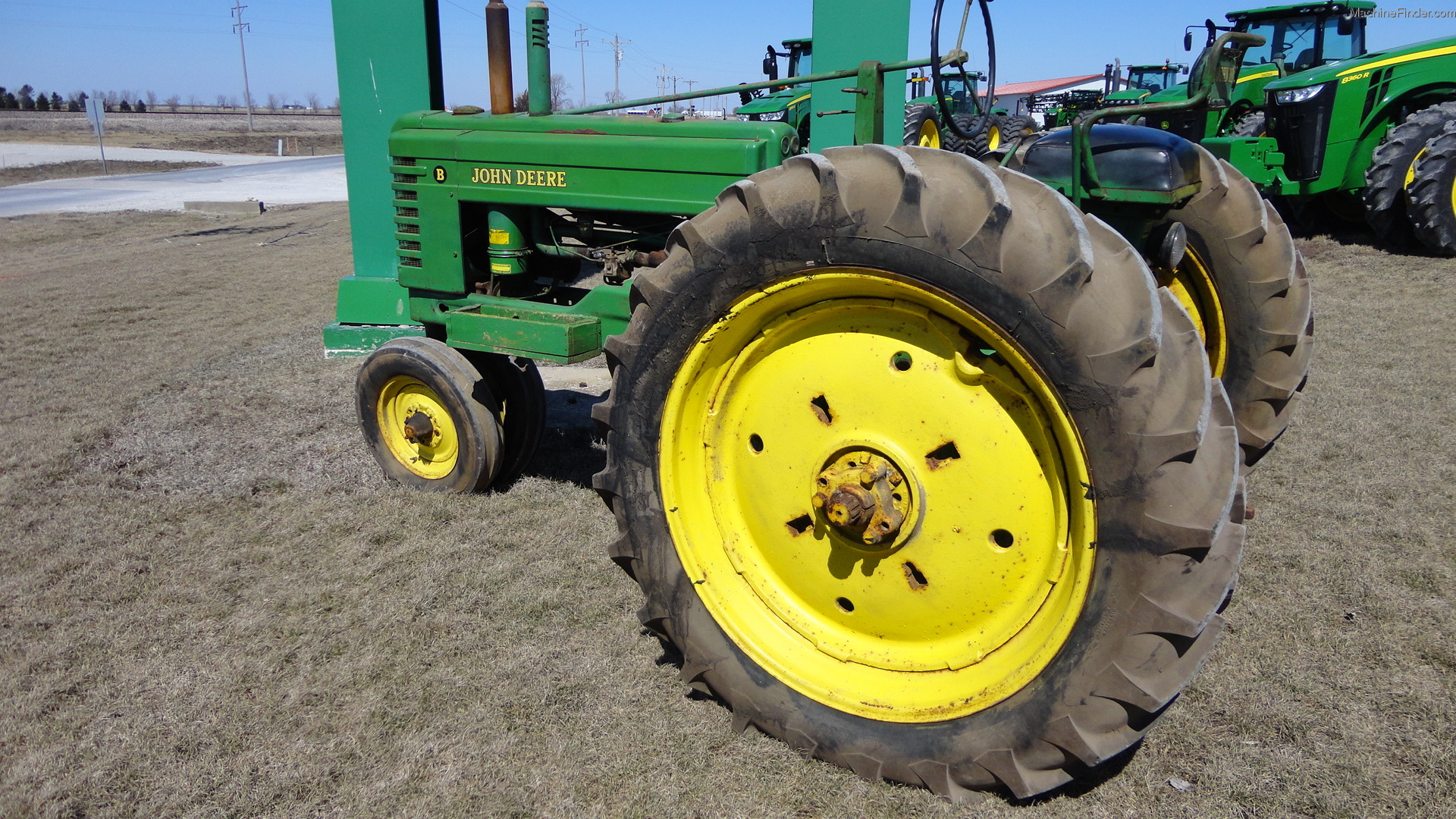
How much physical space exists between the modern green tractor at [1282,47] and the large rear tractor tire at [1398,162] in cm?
222

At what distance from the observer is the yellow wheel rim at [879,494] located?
6.62 ft

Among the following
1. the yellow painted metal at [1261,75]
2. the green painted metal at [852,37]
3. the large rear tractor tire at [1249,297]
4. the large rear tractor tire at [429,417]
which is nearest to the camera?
the large rear tractor tire at [1249,297]

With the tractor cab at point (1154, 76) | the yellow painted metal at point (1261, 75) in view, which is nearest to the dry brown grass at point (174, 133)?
the tractor cab at point (1154, 76)

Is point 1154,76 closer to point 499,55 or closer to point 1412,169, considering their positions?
point 1412,169

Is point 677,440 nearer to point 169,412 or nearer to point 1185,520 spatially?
point 1185,520

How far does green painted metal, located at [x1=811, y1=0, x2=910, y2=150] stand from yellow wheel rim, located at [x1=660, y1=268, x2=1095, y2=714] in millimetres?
5910

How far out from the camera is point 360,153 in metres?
6.06

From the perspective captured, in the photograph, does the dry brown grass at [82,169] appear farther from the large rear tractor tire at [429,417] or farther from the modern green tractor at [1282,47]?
the modern green tractor at [1282,47]

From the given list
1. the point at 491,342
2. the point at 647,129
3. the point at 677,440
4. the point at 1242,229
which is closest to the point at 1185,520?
the point at 677,440

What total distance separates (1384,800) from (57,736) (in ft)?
11.1

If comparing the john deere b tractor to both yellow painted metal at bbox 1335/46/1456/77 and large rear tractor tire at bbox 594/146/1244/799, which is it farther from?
yellow painted metal at bbox 1335/46/1456/77

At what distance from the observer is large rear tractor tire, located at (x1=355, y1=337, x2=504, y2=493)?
3916mm

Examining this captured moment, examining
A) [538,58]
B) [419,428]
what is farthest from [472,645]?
[538,58]

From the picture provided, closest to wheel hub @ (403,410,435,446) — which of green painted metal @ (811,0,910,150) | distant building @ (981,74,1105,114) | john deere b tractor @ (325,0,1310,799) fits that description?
john deere b tractor @ (325,0,1310,799)
